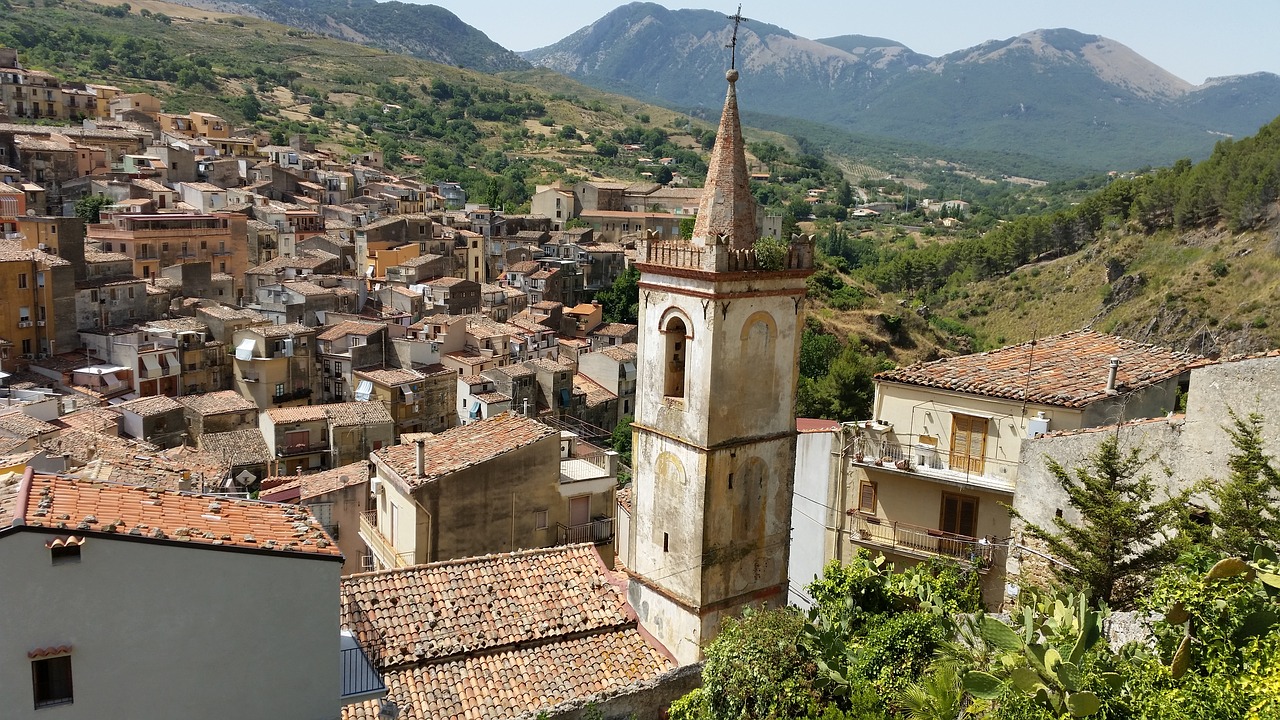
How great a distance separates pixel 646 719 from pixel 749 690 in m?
1.90

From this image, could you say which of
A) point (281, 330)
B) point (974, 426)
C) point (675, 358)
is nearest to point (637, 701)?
point (675, 358)

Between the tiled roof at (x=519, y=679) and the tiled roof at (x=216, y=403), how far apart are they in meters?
26.6

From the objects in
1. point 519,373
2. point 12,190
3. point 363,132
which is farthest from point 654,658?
point 363,132

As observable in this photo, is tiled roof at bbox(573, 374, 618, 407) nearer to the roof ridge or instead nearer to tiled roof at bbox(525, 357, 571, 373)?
tiled roof at bbox(525, 357, 571, 373)

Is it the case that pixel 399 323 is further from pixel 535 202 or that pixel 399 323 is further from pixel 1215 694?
pixel 535 202

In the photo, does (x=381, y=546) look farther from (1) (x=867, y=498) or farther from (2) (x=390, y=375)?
(2) (x=390, y=375)

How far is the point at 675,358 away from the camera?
583 inches

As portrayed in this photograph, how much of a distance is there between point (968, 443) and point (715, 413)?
5242 mm

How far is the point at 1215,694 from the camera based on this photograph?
24.6 feet

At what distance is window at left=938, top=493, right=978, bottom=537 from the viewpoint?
16656 mm

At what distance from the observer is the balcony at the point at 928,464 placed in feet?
53.0

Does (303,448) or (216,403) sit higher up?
(216,403)

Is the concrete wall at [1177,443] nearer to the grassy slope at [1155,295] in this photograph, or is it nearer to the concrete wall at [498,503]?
the concrete wall at [498,503]

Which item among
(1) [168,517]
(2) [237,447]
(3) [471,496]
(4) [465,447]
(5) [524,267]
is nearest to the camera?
(1) [168,517]
